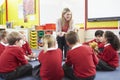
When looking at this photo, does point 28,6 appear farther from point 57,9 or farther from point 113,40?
point 113,40

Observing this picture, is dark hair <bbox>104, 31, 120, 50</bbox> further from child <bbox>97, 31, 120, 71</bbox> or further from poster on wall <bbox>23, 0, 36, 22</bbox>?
poster on wall <bbox>23, 0, 36, 22</bbox>

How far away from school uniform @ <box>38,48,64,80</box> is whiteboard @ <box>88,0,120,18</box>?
2.95 m

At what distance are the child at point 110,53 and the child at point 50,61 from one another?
2.88 ft

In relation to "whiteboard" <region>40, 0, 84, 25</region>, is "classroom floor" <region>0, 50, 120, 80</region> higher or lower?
lower

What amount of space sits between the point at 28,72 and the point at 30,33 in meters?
4.00

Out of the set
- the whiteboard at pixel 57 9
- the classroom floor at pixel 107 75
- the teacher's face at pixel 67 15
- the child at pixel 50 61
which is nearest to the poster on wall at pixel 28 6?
the whiteboard at pixel 57 9

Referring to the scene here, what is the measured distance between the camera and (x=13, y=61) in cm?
251

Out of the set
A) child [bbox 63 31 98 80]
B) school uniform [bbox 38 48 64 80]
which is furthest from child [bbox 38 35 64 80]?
child [bbox 63 31 98 80]

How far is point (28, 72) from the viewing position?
2.75 metres

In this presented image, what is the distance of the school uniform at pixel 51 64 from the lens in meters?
2.27

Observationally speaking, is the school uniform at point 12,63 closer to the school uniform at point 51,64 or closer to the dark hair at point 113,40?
the school uniform at point 51,64

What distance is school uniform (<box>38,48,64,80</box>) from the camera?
2266 mm

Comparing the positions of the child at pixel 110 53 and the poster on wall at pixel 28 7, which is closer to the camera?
the child at pixel 110 53

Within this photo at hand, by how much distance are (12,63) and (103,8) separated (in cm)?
322
